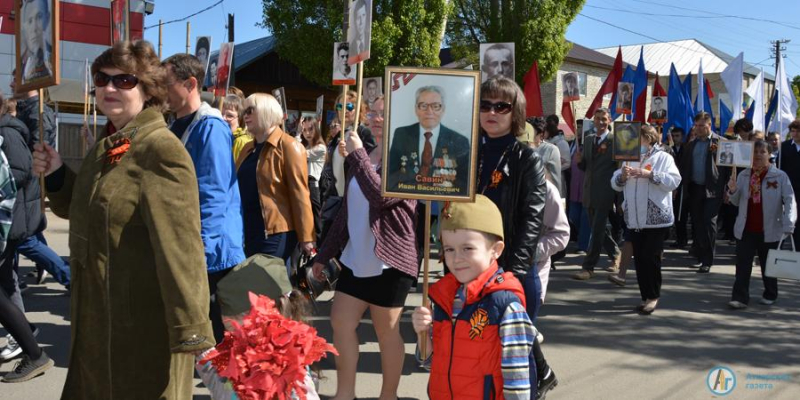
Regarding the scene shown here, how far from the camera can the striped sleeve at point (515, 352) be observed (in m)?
2.77

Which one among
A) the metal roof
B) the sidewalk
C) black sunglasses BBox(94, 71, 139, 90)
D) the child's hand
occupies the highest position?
the metal roof

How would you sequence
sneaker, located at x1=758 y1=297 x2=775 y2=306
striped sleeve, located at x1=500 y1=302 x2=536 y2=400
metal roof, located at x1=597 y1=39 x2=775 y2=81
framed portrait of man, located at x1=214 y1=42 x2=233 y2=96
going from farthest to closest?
metal roof, located at x1=597 y1=39 x2=775 y2=81 → framed portrait of man, located at x1=214 y1=42 x2=233 y2=96 → sneaker, located at x1=758 y1=297 x2=775 y2=306 → striped sleeve, located at x1=500 y1=302 x2=536 y2=400

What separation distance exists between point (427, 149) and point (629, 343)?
381 cm

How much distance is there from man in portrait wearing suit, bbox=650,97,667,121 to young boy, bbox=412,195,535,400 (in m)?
10.9

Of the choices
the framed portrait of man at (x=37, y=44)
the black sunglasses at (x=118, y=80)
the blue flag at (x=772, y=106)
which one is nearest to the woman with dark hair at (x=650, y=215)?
the framed portrait of man at (x=37, y=44)

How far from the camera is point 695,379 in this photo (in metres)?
5.33

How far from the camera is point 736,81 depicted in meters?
12.0

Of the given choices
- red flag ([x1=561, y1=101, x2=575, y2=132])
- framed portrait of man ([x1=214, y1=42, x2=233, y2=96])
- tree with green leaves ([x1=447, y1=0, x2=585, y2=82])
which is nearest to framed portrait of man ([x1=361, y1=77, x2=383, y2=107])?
framed portrait of man ([x1=214, y1=42, x2=233, y2=96])

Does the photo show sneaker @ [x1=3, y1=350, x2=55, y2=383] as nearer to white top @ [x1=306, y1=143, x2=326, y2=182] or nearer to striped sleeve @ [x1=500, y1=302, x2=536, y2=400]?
striped sleeve @ [x1=500, y1=302, x2=536, y2=400]

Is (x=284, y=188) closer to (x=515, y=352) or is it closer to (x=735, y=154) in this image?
(x=515, y=352)

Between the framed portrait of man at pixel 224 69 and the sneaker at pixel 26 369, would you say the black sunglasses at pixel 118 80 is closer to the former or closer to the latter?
the sneaker at pixel 26 369

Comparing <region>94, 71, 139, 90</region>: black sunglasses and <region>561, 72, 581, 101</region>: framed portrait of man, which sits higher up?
<region>561, 72, 581, 101</region>: framed portrait of man

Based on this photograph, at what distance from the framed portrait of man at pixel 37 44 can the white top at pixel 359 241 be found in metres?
1.71

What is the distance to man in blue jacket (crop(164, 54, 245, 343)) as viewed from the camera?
12.9ft
